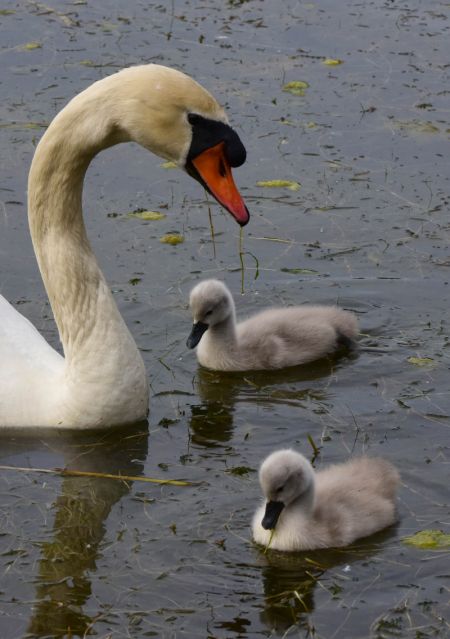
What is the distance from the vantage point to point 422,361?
8.14m

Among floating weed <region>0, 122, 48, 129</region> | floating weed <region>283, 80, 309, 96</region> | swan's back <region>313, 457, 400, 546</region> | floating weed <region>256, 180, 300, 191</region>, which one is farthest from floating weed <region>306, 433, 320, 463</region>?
floating weed <region>283, 80, 309, 96</region>

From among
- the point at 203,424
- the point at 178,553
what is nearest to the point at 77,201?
the point at 203,424

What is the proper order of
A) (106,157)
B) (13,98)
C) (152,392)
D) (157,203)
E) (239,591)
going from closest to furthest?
1. (239,591)
2. (152,392)
3. (157,203)
4. (106,157)
5. (13,98)

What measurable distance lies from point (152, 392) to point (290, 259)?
5.56 ft

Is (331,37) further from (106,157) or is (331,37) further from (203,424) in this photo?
(203,424)

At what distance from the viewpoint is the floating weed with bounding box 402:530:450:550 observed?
6.37 m

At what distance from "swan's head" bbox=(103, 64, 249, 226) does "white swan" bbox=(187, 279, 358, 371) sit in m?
1.40

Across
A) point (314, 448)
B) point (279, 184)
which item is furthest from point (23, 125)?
point (314, 448)

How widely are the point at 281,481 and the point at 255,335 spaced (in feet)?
6.74

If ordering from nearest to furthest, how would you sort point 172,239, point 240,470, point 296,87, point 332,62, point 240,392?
point 240,470
point 240,392
point 172,239
point 296,87
point 332,62

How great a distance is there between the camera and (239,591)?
607 cm

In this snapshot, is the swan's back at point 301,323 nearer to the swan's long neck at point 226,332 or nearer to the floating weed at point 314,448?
the swan's long neck at point 226,332

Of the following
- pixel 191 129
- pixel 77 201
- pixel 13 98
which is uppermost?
pixel 191 129

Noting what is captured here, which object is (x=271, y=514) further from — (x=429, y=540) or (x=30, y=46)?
(x=30, y=46)
